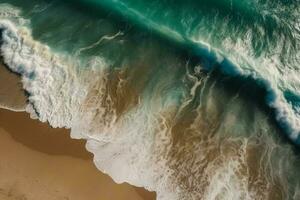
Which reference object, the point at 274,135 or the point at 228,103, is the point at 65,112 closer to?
the point at 228,103

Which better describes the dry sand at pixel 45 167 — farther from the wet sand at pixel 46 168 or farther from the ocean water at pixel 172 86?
the ocean water at pixel 172 86

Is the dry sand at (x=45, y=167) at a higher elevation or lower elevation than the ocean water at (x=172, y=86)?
lower

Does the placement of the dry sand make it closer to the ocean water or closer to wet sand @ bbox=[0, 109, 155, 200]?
wet sand @ bbox=[0, 109, 155, 200]

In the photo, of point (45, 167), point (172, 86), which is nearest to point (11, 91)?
point (45, 167)

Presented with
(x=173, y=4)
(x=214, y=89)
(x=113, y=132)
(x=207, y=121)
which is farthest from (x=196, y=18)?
(x=113, y=132)

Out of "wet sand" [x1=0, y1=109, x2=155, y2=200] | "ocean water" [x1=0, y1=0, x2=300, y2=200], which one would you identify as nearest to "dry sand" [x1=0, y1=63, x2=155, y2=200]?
"wet sand" [x1=0, y1=109, x2=155, y2=200]

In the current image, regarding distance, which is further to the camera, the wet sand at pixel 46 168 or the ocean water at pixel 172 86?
the ocean water at pixel 172 86

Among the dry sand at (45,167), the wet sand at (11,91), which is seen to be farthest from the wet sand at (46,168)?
the wet sand at (11,91)
